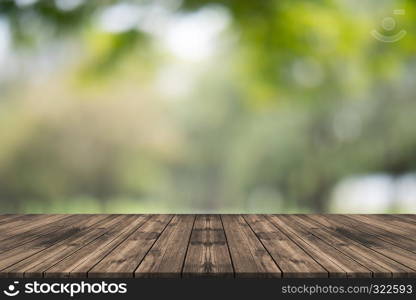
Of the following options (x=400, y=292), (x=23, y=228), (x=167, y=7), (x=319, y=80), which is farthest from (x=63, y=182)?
(x=400, y=292)

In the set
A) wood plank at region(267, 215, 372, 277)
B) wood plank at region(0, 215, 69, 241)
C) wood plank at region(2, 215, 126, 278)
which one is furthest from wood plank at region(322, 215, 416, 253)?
wood plank at region(0, 215, 69, 241)

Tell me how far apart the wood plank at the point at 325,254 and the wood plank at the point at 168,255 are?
19.6 inches

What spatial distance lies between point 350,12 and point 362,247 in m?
2.02

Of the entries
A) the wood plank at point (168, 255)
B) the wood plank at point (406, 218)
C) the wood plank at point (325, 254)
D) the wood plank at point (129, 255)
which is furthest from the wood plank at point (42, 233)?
the wood plank at point (406, 218)

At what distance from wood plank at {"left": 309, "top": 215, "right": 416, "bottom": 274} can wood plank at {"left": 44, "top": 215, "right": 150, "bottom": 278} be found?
1085 mm

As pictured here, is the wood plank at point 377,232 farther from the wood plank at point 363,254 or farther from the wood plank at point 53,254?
the wood plank at point 53,254

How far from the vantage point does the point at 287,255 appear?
5.74 ft

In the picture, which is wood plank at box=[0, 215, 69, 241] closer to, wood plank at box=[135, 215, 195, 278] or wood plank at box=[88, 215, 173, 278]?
wood plank at box=[88, 215, 173, 278]

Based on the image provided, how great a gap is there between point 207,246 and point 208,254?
16 centimetres

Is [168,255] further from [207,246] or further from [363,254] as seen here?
[363,254]

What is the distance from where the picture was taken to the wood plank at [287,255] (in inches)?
59.1

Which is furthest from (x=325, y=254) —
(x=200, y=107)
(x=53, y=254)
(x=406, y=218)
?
(x=200, y=107)

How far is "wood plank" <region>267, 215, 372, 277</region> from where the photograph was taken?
151 centimetres

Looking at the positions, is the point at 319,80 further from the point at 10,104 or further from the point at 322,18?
the point at 10,104
